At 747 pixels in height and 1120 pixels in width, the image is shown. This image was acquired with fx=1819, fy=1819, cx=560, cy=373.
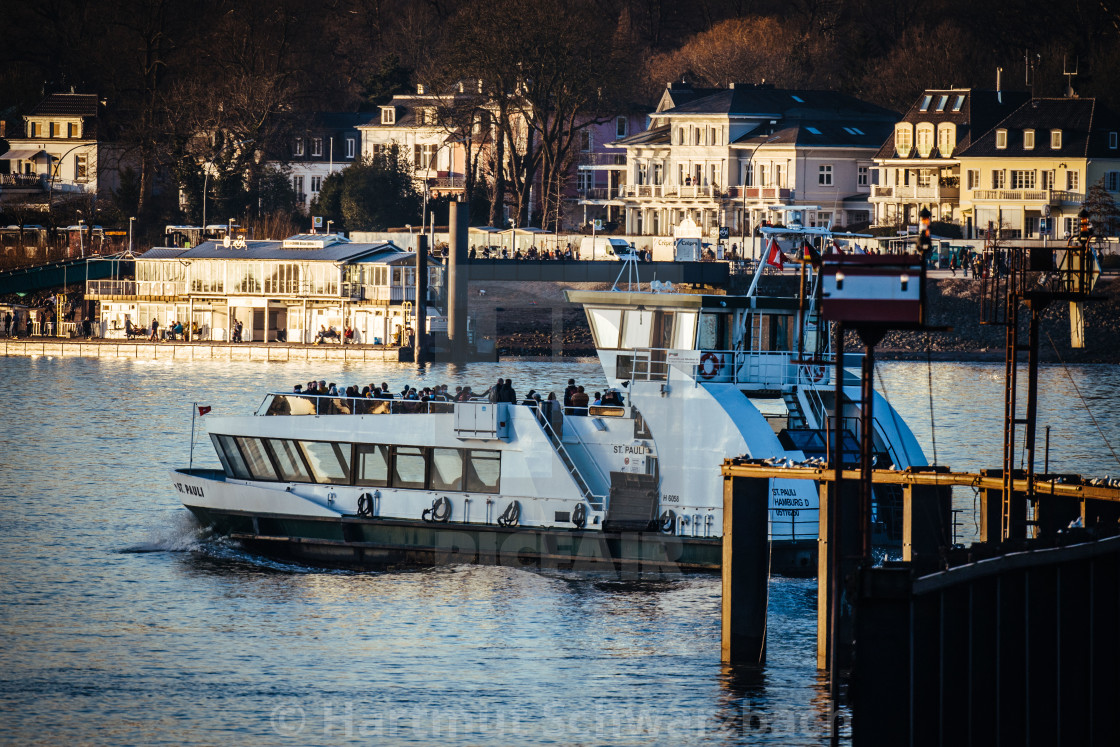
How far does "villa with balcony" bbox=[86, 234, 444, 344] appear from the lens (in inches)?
4112

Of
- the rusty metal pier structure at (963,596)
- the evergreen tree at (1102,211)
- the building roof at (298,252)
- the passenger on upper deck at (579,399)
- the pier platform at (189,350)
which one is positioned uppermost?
the evergreen tree at (1102,211)

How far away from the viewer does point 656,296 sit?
127 feet

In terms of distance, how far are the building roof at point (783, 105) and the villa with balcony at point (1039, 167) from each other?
13907mm

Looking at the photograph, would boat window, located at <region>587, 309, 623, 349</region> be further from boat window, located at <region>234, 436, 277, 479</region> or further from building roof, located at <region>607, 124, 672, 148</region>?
building roof, located at <region>607, 124, 672, 148</region>

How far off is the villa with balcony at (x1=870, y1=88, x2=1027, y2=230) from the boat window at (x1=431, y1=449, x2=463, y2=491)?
82.5 m

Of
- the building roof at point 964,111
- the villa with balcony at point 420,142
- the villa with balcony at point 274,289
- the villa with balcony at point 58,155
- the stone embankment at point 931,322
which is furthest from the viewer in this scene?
the villa with balcony at point 58,155

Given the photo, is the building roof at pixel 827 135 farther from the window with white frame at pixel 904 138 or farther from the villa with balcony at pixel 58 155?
the villa with balcony at pixel 58 155

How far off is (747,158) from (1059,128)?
77.8 ft

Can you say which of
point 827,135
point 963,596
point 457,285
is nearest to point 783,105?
point 827,135

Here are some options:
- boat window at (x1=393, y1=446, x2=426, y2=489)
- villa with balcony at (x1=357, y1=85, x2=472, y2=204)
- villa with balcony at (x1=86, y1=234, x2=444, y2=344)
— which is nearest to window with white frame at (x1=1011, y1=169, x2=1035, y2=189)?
villa with balcony at (x1=86, y1=234, x2=444, y2=344)

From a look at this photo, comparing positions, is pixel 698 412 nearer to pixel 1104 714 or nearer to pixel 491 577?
pixel 491 577

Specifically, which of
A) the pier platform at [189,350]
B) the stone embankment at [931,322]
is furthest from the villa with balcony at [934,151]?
the pier platform at [189,350]

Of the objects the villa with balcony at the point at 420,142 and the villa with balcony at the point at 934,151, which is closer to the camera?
the villa with balcony at the point at 934,151

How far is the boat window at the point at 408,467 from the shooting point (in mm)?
38438
